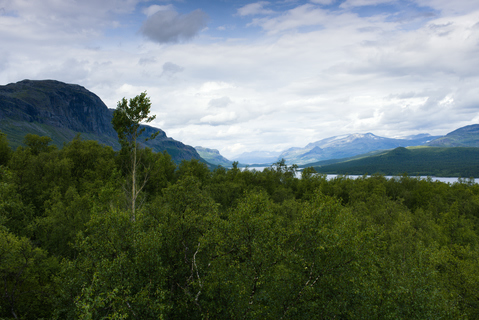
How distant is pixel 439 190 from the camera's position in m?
84.4

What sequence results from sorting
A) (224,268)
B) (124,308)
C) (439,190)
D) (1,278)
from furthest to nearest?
1. (439,190)
2. (1,278)
3. (224,268)
4. (124,308)

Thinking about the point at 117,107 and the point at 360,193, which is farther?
the point at 360,193

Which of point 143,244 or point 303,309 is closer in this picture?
point 143,244

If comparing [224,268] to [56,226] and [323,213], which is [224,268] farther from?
[56,226]

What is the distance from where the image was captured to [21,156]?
53.7 meters

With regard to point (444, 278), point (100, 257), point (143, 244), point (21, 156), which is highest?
point (21, 156)

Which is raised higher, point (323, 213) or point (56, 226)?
point (323, 213)

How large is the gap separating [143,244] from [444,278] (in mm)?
35675

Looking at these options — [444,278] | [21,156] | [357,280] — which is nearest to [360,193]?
[444,278]

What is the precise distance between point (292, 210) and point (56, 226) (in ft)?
141

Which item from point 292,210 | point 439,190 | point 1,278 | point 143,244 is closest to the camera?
point 143,244

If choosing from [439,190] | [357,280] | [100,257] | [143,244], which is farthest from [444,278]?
[439,190]

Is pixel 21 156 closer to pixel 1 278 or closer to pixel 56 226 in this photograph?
pixel 56 226

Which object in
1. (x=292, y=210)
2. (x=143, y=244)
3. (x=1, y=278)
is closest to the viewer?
(x=143, y=244)
